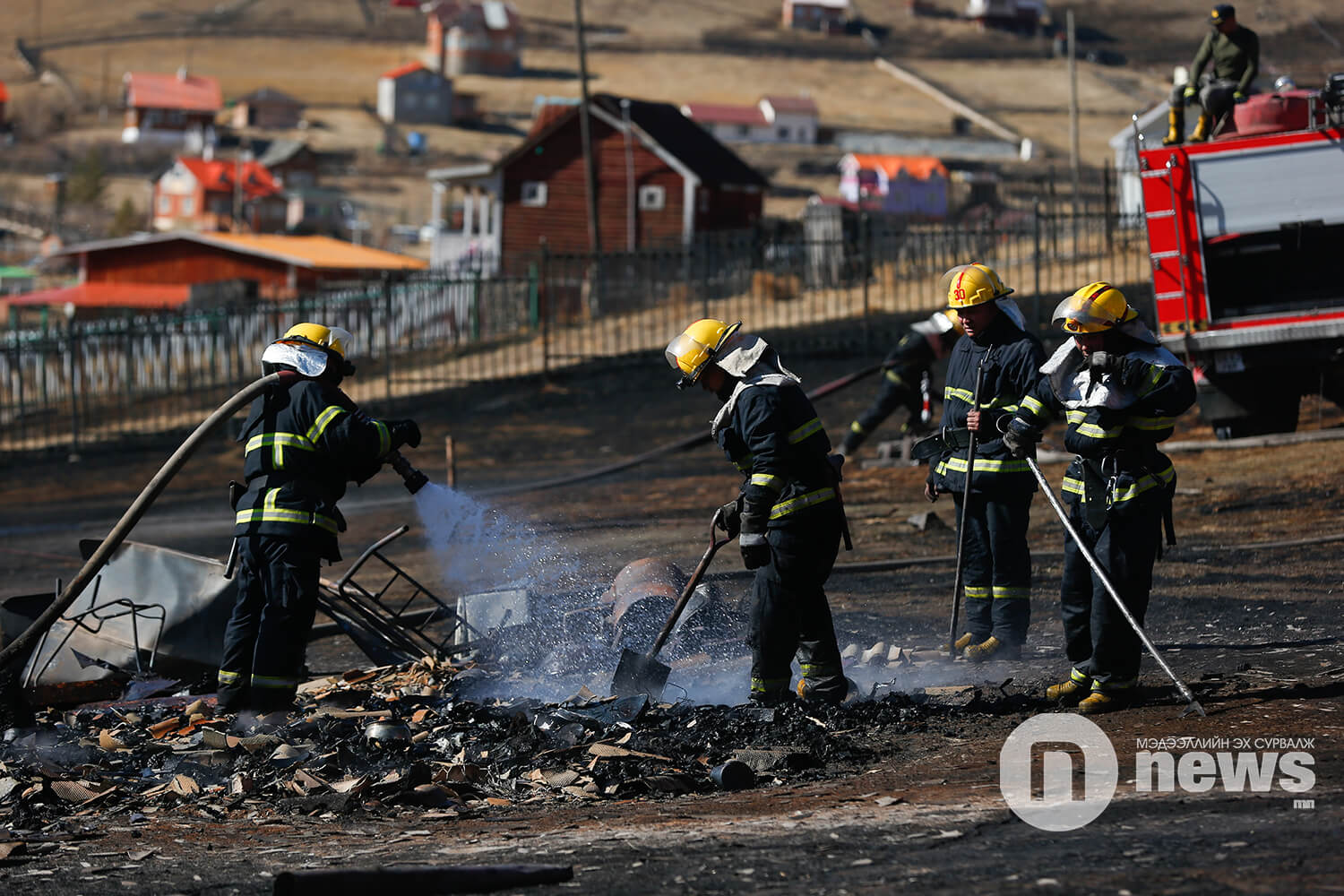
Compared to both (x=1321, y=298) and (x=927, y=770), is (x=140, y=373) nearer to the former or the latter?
(x=1321, y=298)

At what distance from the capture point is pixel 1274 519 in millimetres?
10469

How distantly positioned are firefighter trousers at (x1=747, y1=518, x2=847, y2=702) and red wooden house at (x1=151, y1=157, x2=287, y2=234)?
71808mm

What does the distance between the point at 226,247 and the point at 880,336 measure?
2887cm

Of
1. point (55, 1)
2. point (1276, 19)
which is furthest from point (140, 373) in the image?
point (55, 1)

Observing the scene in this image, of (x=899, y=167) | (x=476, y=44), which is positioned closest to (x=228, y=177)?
(x=899, y=167)

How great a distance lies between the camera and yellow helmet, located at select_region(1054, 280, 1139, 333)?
241 inches

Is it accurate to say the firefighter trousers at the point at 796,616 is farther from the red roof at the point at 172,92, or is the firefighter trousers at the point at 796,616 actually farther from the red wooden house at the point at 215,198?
the red roof at the point at 172,92

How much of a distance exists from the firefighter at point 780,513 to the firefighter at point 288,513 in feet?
5.06

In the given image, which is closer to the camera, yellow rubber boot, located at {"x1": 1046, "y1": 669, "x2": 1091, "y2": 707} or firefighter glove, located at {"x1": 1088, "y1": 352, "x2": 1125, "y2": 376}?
firefighter glove, located at {"x1": 1088, "y1": 352, "x2": 1125, "y2": 376}

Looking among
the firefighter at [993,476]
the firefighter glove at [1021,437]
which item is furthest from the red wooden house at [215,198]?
the firefighter glove at [1021,437]

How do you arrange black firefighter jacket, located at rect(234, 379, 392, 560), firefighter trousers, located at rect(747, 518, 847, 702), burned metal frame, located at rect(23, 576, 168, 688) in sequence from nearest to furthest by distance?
firefighter trousers, located at rect(747, 518, 847, 702), black firefighter jacket, located at rect(234, 379, 392, 560), burned metal frame, located at rect(23, 576, 168, 688)

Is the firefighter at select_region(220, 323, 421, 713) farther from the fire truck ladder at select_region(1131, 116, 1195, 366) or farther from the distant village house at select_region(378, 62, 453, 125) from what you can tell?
the distant village house at select_region(378, 62, 453, 125)

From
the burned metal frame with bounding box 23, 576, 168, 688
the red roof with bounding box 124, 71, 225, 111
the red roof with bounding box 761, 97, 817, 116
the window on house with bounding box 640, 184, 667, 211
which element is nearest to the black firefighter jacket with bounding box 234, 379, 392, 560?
the burned metal frame with bounding box 23, 576, 168, 688

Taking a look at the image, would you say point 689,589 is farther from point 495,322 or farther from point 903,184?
point 903,184
